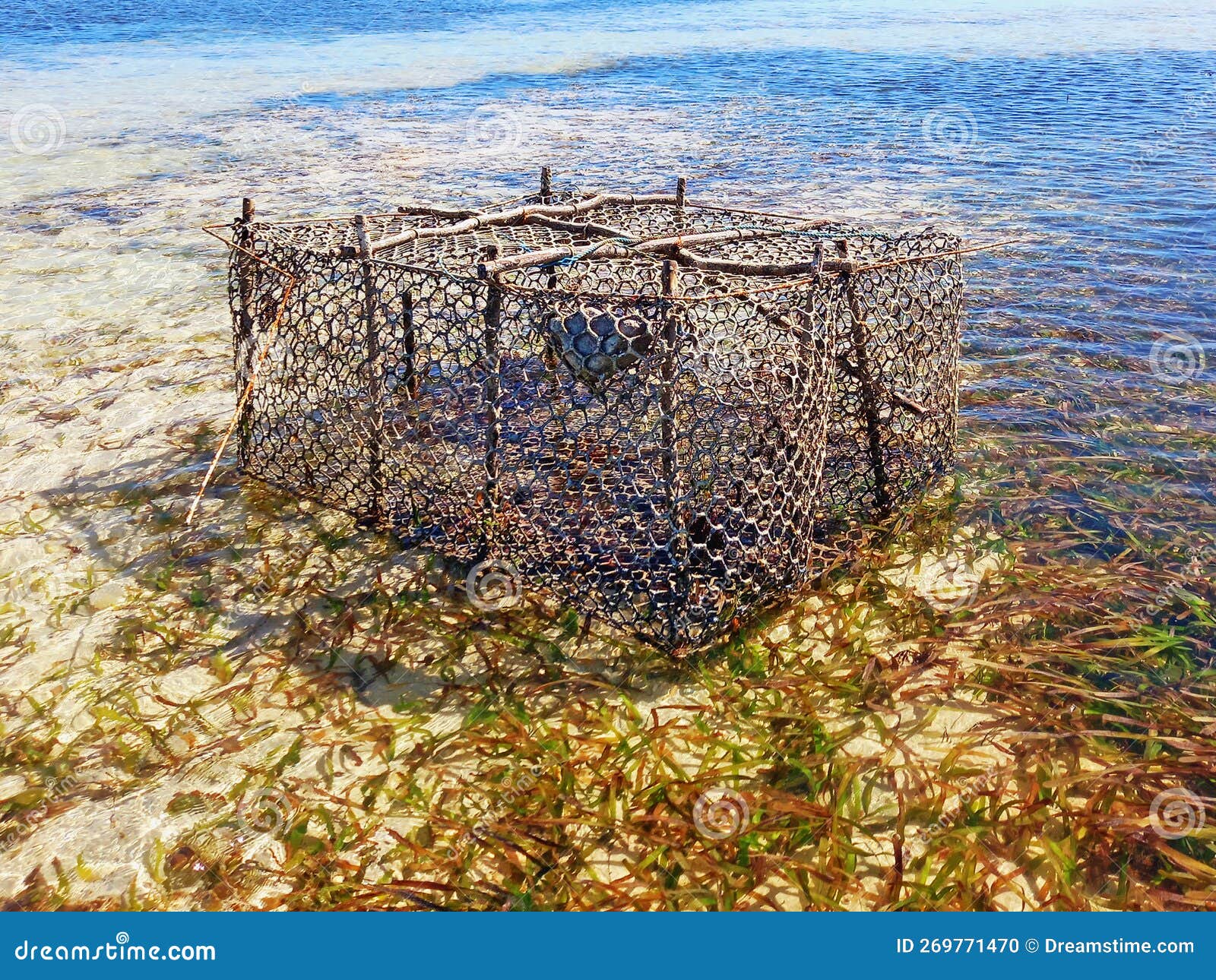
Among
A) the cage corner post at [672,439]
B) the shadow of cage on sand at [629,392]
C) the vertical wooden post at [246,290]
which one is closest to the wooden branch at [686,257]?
the shadow of cage on sand at [629,392]

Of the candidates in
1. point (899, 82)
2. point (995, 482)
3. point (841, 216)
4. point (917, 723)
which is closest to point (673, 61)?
point (899, 82)

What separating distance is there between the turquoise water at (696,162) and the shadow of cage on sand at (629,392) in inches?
70.6

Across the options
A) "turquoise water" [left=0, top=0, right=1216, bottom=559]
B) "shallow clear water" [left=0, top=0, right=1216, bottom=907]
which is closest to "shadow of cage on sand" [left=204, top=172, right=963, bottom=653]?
"shallow clear water" [left=0, top=0, right=1216, bottom=907]

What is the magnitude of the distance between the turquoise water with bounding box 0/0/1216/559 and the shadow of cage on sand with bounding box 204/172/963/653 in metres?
1.79

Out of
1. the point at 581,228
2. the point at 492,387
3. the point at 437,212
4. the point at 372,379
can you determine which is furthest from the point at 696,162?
the point at 492,387

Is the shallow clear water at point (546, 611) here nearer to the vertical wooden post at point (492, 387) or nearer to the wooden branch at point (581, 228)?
the vertical wooden post at point (492, 387)

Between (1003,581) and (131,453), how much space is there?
5918 millimetres

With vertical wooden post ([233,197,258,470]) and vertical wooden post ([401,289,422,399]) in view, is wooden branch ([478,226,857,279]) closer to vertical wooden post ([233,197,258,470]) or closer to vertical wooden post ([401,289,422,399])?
vertical wooden post ([401,289,422,399])

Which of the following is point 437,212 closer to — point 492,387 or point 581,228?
point 581,228

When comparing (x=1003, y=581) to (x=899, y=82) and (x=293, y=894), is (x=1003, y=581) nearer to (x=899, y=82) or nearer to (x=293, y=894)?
(x=293, y=894)

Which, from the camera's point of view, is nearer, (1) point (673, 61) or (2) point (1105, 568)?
(2) point (1105, 568)

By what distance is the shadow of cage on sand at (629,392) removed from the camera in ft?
14.2

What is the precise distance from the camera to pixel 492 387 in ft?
14.8

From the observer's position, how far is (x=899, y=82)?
21594 millimetres
